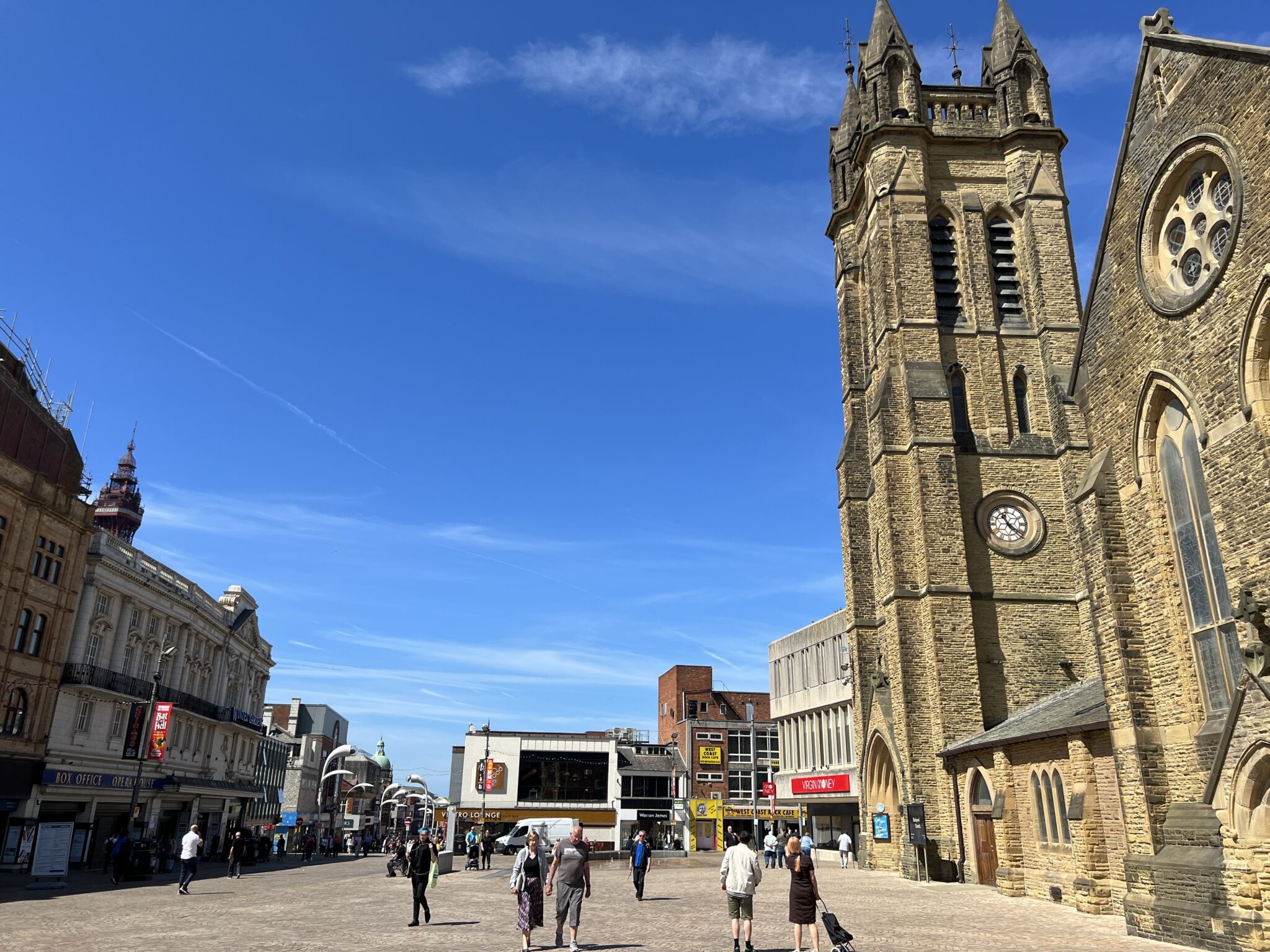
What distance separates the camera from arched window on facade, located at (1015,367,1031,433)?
32.5 metres

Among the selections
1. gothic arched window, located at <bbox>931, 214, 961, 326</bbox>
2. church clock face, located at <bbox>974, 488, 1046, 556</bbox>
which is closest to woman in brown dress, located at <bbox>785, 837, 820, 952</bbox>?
church clock face, located at <bbox>974, 488, 1046, 556</bbox>

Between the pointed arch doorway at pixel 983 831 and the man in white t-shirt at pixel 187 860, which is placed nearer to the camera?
the man in white t-shirt at pixel 187 860

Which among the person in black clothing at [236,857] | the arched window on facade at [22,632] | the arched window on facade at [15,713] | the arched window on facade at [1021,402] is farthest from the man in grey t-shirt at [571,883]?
the arched window on facade at [1021,402]

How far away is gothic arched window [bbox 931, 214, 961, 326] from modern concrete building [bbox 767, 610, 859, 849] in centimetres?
1637

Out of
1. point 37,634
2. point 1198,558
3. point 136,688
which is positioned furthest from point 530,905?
point 136,688

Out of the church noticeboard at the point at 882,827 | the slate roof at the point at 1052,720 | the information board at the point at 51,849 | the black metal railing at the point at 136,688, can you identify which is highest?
the black metal railing at the point at 136,688

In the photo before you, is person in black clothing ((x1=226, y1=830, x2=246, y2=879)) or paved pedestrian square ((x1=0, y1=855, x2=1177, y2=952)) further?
person in black clothing ((x1=226, y1=830, x2=246, y2=879))

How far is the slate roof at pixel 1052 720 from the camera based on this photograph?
1966 centimetres

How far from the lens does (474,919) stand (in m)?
17.3

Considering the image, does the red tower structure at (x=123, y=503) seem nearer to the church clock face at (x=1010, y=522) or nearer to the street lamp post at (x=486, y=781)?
the street lamp post at (x=486, y=781)

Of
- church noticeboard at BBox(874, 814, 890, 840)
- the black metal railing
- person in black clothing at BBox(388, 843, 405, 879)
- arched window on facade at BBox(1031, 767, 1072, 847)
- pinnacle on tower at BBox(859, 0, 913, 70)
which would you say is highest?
pinnacle on tower at BBox(859, 0, 913, 70)

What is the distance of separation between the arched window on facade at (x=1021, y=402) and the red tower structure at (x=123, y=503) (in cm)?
9546

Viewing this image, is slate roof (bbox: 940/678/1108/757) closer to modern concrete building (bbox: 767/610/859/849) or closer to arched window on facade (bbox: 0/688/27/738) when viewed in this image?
modern concrete building (bbox: 767/610/859/849)

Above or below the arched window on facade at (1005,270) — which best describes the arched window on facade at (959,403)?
below
